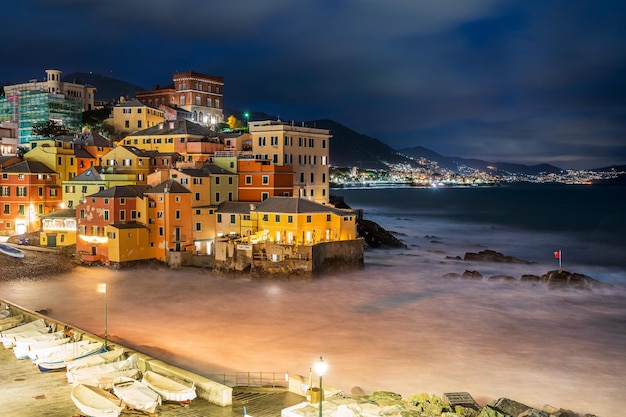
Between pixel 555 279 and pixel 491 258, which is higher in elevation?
pixel 491 258

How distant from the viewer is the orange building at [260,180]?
53.2 m

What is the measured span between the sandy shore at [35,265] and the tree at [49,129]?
30.4 m

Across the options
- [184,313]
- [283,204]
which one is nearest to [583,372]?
[184,313]

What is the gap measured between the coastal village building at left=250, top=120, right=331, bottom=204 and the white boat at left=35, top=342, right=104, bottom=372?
37.4 metres

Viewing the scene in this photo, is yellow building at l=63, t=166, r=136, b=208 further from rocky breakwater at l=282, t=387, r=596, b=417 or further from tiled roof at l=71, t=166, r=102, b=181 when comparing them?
rocky breakwater at l=282, t=387, r=596, b=417

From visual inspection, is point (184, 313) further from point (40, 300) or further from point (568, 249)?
point (568, 249)

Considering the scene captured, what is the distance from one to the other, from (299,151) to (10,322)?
38311mm

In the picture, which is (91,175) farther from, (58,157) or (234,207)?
(234,207)

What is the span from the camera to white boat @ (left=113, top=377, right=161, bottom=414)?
14844mm

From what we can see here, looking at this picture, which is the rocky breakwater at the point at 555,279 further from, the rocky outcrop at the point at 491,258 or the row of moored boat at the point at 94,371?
the row of moored boat at the point at 94,371

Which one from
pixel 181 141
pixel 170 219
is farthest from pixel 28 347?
pixel 181 141

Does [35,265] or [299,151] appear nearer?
[35,265]

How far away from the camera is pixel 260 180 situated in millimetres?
53531

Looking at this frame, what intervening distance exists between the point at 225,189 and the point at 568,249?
146 ft
